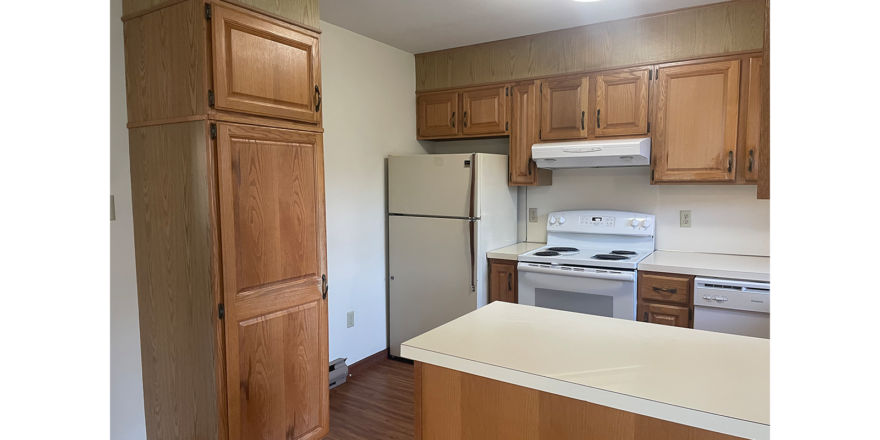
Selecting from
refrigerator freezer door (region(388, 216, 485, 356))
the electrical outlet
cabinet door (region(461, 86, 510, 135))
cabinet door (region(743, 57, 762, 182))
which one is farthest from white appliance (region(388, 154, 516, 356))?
cabinet door (region(743, 57, 762, 182))

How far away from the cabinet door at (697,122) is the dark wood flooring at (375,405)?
2.13m

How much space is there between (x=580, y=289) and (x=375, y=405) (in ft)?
4.75

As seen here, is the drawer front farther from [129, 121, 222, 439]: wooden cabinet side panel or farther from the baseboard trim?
[129, 121, 222, 439]: wooden cabinet side panel

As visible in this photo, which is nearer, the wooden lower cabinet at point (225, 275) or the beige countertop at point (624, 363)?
the beige countertop at point (624, 363)

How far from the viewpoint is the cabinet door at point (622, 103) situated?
3.17 metres

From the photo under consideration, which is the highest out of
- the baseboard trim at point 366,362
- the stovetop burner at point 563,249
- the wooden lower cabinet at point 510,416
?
the stovetop burner at point 563,249

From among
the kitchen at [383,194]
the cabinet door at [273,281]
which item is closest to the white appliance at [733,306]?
the kitchen at [383,194]

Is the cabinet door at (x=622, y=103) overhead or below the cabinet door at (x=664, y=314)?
overhead

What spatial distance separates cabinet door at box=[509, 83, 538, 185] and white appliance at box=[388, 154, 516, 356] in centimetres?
12

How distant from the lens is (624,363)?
1.37 meters

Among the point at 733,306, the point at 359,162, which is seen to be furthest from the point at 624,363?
the point at 359,162

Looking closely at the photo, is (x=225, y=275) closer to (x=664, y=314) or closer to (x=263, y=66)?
(x=263, y=66)

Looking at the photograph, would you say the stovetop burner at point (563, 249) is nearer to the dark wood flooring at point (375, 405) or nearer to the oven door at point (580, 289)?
the oven door at point (580, 289)
